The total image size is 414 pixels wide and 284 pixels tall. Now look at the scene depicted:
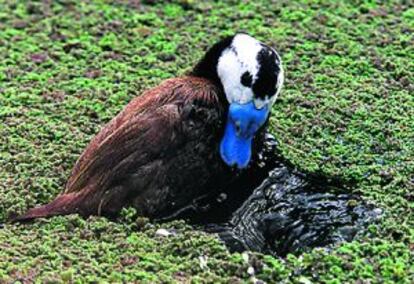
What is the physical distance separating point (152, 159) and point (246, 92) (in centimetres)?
62

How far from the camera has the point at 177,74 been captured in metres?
6.33

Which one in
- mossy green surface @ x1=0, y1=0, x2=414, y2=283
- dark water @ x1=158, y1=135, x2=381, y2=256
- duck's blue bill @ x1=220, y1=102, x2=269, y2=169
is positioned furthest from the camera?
duck's blue bill @ x1=220, y1=102, x2=269, y2=169

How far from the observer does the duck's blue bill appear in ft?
15.8

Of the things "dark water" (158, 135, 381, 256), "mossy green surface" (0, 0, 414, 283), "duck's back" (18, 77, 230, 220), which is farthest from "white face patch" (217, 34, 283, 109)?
"mossy green surface" (0, 0, 414, 283)

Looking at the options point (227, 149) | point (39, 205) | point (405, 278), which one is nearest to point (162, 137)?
point (227, 149)

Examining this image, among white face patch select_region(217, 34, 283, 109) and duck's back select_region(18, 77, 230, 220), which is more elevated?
white face patch select_region(217, 34, 283, 109)

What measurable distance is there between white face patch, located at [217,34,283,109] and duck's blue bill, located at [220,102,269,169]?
1.6 inches

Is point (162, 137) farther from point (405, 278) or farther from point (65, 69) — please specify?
point (65, 69)

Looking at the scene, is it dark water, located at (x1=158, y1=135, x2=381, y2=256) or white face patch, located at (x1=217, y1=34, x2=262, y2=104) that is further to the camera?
white face patch, located at (x1=217, y1=34, x2=262, y2=104)

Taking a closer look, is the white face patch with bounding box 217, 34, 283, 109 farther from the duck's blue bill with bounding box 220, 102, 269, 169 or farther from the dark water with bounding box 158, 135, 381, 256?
the dark water with bounding box 158, 135, 381, 256

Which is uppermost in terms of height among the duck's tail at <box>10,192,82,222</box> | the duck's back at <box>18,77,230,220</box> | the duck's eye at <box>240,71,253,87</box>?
the duck's eye at <box>240,71,253,87</box>

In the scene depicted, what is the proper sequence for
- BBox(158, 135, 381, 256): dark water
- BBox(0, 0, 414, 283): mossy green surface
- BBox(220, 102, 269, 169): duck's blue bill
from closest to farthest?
BBox(0, 0, 414, 283): mossy green surface, BBox(158, 135, 381, 256): dark water, BBox(220, 102, 269, 169): duck's blue bill

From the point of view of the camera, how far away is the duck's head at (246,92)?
4.81 m

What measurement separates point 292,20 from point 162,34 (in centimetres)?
100
